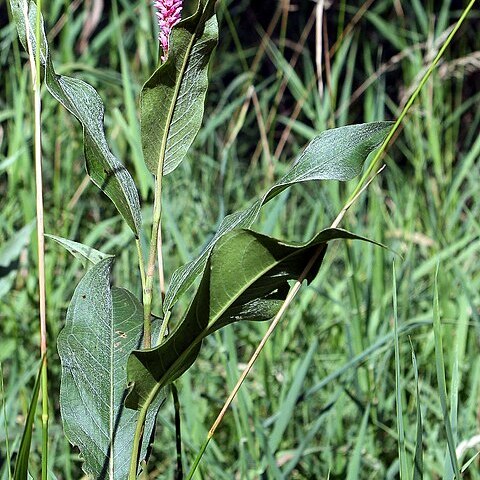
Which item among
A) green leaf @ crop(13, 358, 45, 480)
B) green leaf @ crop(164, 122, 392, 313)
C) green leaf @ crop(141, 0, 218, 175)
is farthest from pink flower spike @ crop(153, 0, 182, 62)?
green leaf @ crop(13, 358, 45, 480)

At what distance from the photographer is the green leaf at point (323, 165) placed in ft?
2.07

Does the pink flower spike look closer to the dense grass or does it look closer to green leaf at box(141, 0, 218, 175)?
green leaf at box(141, 0, 218, 175)

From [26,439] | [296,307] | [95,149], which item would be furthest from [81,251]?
[296,307]

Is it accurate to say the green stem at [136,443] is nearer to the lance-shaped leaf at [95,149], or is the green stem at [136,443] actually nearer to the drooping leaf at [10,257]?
the lance-shaped leaf at [95,149]

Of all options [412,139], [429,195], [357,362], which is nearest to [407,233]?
[429,195]

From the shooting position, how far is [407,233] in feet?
5.70

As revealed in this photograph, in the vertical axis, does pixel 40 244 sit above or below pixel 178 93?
below

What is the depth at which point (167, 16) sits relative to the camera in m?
0.62

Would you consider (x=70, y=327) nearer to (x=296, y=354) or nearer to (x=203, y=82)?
(x=203, y=82)

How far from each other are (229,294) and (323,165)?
0.13 m

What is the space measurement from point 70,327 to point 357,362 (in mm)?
544

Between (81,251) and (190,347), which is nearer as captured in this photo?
(190,347)

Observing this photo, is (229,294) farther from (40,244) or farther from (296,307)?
(296,307)

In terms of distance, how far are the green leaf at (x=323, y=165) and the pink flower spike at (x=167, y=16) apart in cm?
13
